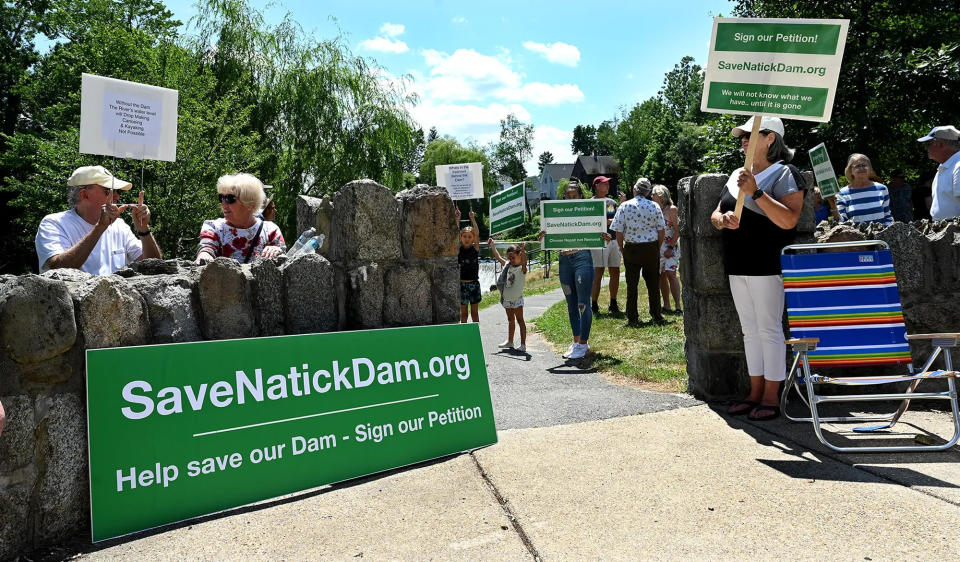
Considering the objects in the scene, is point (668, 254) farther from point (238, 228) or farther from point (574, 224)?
point (238, 228)

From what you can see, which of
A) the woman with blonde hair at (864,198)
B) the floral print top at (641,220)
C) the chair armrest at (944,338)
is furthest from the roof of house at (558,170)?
the chair armrest at (944,338)

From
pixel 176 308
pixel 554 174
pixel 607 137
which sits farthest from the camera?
pixel 554 174

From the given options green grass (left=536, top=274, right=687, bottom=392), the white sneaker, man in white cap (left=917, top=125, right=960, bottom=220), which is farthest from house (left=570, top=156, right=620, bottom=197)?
man in white cap (left=917, top=125, right=960, bottom=220)

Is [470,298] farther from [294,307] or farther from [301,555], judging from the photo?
[301,555]

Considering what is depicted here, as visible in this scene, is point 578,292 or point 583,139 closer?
point 578,292

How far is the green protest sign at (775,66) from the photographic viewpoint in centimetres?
352

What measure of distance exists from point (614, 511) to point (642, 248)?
5.63m

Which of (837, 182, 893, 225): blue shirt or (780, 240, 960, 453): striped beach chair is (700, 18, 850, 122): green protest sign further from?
(837, 182, 893, 225): blue shirt

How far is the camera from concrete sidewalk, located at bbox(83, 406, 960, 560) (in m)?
2.32

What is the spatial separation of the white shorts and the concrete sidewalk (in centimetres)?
554

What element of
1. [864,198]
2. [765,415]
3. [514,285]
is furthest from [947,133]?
[514,285]

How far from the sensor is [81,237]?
148 inches

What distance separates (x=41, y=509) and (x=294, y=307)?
1.40 metres

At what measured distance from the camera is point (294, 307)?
3.32m
